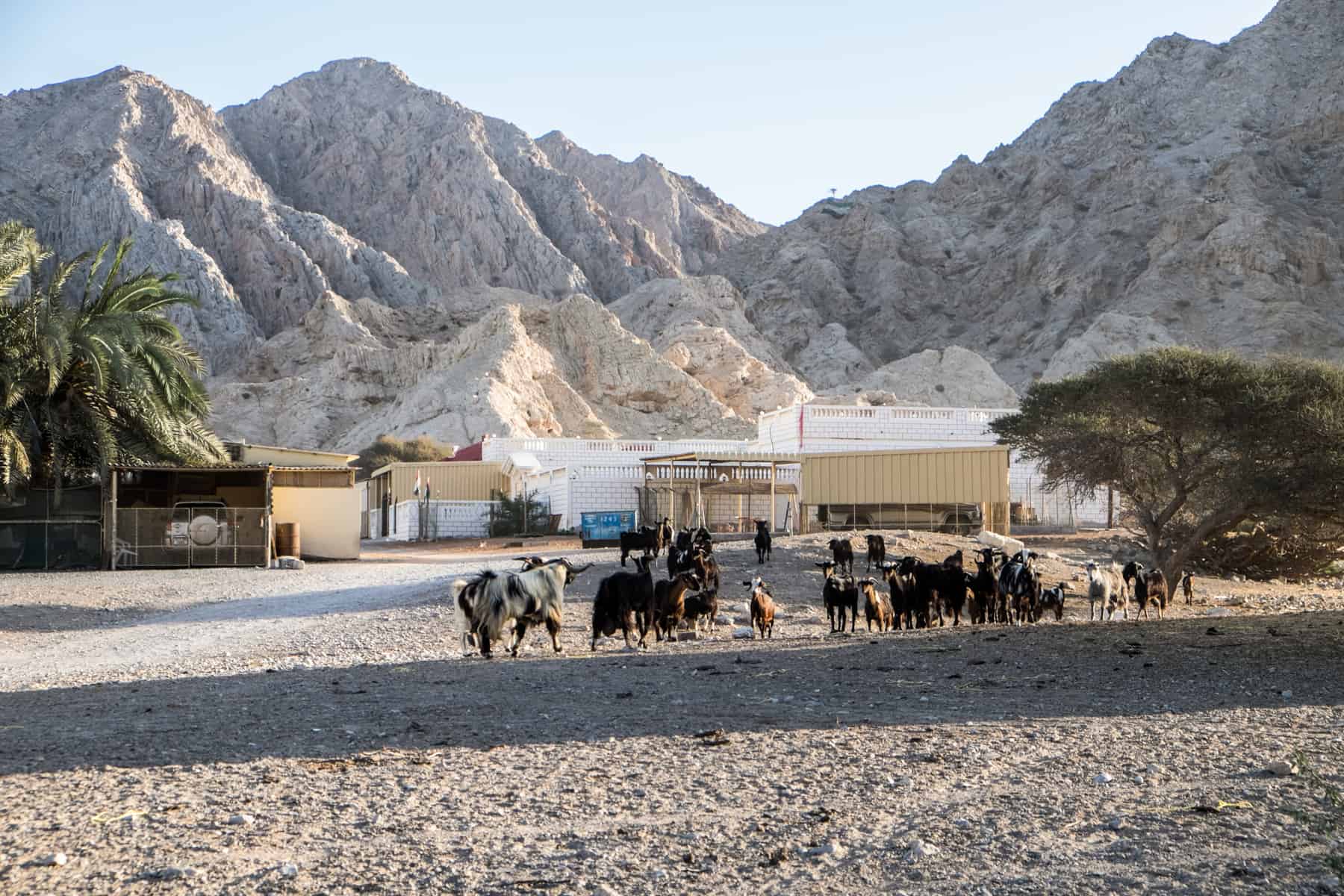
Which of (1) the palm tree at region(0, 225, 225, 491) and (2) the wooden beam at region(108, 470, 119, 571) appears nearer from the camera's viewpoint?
(1) the palm tree at region(0, 225, 225, 491)

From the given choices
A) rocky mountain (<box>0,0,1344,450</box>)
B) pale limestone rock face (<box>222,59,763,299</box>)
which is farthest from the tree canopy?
pale limestone rock face (<box>222,59,763,299</box>)

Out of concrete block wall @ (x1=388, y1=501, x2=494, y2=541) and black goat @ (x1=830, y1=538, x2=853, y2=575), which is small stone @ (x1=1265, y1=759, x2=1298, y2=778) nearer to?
black goat @ (x1=830, y1=538, x2=853, y2=575)

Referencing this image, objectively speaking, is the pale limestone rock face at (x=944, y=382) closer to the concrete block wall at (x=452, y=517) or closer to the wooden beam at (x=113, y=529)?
the concrete block wall at (x=452, y=517)

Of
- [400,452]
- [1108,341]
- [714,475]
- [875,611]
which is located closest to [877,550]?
[875,611]

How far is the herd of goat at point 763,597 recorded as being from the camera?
1408cm

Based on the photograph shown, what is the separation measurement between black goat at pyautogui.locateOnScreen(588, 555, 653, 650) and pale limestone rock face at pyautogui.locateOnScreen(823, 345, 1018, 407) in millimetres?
83873

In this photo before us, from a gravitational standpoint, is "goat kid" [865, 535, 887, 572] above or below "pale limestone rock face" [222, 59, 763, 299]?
below

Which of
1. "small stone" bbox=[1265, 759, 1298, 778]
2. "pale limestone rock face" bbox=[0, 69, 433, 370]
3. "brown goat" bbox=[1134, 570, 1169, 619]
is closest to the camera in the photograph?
"small stone" bbox=[1265, 759, 1298, 778]

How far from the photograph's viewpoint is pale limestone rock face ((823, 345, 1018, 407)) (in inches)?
3986

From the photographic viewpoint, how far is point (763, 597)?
1714 centimetres

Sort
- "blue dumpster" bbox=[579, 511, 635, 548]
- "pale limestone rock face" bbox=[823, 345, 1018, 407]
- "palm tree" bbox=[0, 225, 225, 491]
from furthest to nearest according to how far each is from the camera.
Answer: "pale limestone rock face" bbox=[823, 345, 1018, 407], "blue dumpster" bbox=[579, 511, 635, 548], "palm tree" bbox=[0, 225, 225, 491]

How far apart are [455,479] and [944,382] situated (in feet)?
195

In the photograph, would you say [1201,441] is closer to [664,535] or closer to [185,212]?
[664,535]

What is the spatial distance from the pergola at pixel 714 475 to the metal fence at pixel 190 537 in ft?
44.2
